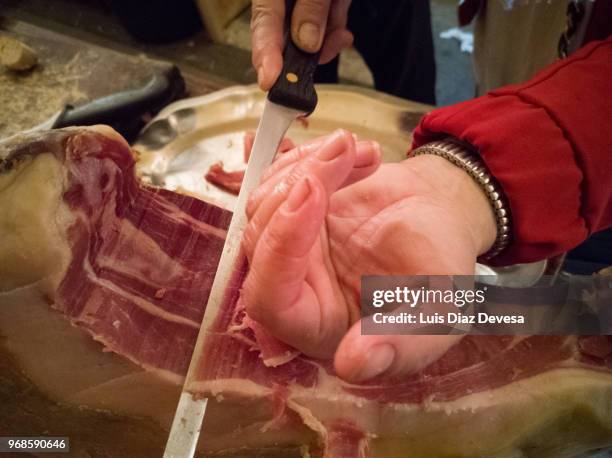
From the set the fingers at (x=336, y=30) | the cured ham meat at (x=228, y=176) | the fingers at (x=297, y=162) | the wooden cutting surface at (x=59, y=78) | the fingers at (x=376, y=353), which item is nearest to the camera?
the fingers at (x=376, y=353)

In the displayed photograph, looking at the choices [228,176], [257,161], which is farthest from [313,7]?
[228,176]

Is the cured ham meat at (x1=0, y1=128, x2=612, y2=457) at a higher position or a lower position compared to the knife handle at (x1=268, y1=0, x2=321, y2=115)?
lower

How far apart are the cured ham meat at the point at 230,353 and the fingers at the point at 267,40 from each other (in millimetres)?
292

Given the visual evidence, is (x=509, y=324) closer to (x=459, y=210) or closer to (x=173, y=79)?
(x=459, y=210)

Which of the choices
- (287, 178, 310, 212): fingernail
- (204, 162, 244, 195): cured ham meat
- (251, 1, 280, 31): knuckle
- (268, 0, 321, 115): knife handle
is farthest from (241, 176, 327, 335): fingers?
(204, 162, 244, 195): cured ham meat

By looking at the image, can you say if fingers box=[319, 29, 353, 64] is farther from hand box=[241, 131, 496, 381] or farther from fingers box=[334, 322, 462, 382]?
fingers box=[334, 322, 462, 382]

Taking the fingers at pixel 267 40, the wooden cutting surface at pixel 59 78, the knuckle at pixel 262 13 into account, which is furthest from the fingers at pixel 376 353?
the wooden cutting surface at pixel 59 78

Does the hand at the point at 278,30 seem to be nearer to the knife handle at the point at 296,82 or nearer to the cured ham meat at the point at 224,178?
the knife handle at the point at 296,82

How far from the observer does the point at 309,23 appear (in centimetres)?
101

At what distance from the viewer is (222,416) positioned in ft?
2.76

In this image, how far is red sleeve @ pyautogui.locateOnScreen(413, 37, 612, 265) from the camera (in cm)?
85

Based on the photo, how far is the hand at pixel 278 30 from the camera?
1.00m

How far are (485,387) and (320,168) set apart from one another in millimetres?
478

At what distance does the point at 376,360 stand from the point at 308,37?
0.62 meters
